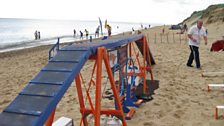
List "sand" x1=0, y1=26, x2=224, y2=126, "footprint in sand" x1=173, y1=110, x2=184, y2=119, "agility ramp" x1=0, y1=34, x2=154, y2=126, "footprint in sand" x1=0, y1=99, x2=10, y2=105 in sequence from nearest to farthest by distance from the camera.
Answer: "agility ramp" x1=0, y1=34, x2=154, y2=126 → "sand" x1=0, y1=26, x2=224, y2=126 → "footprint in sand" x1=173, y1=110, x2=184, y2=119 → "footprint in sand" x1=0, y1=99, x2=10, y2=105

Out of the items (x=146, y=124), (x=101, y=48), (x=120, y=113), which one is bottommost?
(x=146, y=124)

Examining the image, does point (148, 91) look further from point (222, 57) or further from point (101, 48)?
point (222, 57)

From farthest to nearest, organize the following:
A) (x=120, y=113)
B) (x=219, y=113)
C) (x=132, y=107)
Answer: (x=132, y=107)
(x=219, y=113)
(x=120, y=113)

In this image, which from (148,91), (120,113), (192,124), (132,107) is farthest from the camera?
(148,91)

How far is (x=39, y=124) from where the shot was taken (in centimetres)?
262

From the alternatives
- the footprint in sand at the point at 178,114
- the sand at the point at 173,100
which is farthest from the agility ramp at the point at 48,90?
the footprint in sand at the point at 178,114

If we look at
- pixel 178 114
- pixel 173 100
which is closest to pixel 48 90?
pixel 178 114

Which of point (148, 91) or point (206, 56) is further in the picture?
point (206, 56)

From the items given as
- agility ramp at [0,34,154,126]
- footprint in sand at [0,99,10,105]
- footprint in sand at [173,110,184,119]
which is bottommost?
footprint in sand at [0,99,10,105]

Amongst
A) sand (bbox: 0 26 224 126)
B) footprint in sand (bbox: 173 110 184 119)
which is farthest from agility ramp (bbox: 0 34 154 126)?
footprint in sand (bbox: 173 110 184 119)

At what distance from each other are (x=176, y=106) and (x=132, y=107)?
3.30 feet

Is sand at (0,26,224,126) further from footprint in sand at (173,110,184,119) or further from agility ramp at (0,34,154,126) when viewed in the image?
agility ramp at (0,34,154,126)

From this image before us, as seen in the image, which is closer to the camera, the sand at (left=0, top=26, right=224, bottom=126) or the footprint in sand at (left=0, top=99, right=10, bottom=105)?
the sand at (left=0, top=26, right=224, bottom=126)

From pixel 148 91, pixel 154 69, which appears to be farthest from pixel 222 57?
pixel 148 91
